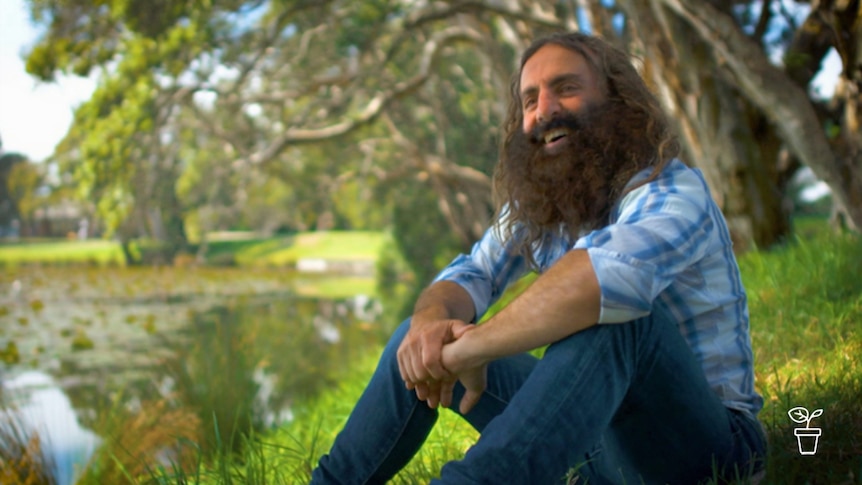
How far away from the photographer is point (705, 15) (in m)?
4.03

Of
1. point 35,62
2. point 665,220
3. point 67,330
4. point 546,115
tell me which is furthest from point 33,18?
point 665,220

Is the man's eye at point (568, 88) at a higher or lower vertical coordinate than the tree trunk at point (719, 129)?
higher

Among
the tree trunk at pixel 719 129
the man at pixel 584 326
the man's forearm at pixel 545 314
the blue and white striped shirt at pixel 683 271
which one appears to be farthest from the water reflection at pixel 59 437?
the tree trunk at pixel 719 129

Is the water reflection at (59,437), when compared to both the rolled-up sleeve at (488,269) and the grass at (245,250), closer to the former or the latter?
the rolled-up sleeve at (488,269)

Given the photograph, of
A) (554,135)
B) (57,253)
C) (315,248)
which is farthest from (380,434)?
(315,248)

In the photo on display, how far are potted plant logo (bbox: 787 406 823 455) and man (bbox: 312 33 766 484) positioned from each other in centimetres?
12

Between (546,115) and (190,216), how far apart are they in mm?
14230

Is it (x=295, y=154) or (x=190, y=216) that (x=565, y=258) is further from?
(x=295, y=154)

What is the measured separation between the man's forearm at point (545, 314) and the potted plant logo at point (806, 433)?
0.63 metres

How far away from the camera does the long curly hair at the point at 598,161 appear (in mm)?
1659

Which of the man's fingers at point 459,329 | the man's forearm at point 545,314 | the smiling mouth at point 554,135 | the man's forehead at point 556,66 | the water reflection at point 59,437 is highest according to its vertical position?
the man's forehead at point 556,66

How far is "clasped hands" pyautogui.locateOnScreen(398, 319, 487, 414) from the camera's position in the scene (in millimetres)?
1448

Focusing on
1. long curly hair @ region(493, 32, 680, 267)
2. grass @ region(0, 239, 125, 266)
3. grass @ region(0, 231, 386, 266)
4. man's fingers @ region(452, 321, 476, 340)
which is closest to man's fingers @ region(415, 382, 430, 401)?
man's fingers @ region(452, 321, 476, 340)

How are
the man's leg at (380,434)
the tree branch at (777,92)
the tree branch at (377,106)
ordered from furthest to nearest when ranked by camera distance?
the tree branch at (377,106), the tree branch at (777,92), the man's leg at (380,434)
